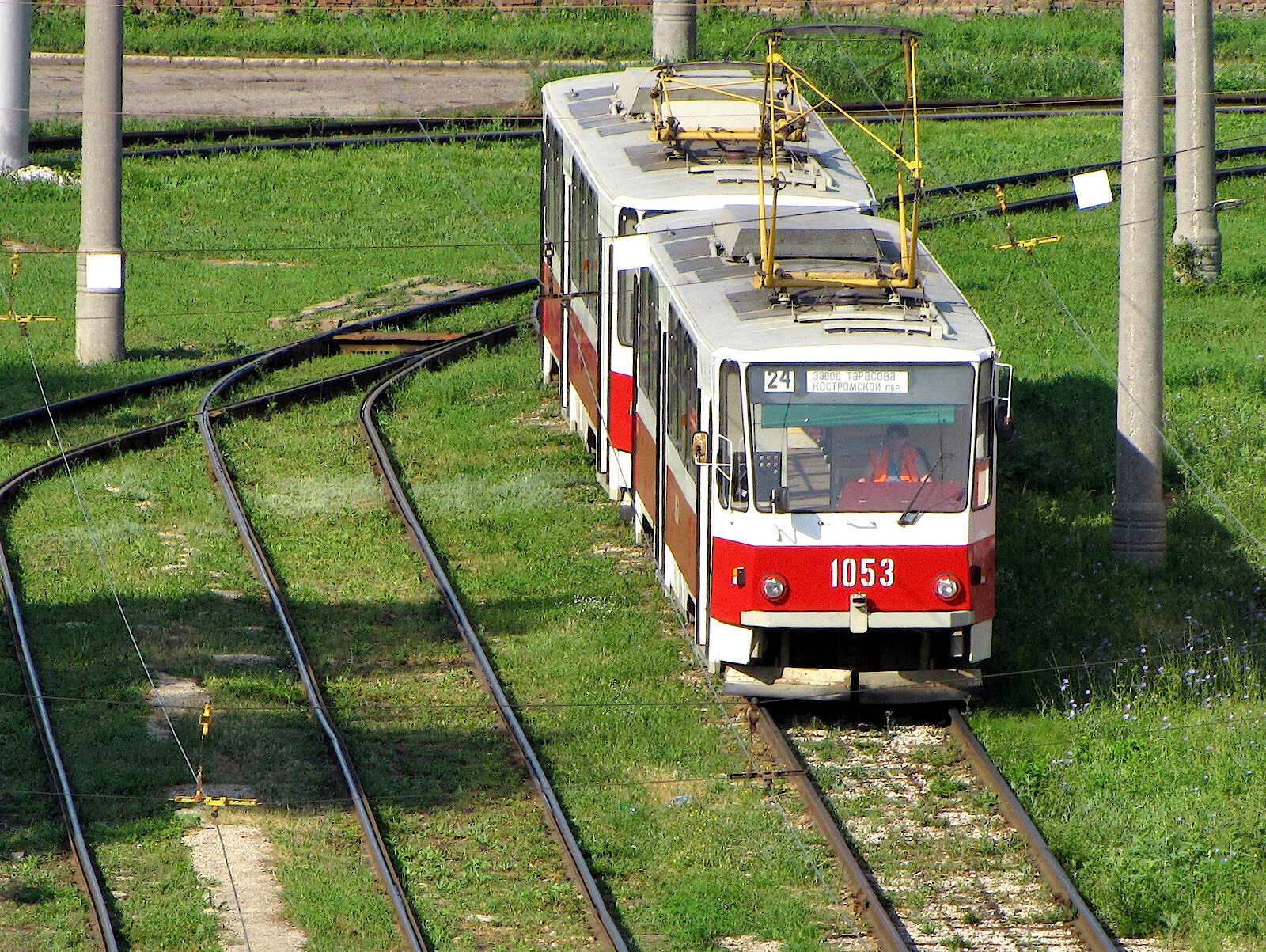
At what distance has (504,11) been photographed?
44.2m

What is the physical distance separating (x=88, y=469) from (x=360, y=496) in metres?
2.76

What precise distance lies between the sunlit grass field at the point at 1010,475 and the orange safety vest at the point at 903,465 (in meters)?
1.83

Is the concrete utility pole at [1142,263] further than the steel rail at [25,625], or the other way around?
the concrete utility pole at [1142,263]

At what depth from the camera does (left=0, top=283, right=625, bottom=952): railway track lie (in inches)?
428

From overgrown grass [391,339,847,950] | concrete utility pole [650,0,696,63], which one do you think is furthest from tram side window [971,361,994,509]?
concrete utility pole [650,0,696,63]

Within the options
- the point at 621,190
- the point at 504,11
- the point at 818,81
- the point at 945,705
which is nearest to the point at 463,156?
the point at 818,81

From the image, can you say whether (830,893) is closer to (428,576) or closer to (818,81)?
(428,576)

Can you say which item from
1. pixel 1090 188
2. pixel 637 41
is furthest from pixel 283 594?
pixel 637 41

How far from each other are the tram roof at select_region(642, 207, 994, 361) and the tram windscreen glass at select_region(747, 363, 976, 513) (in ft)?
0.64

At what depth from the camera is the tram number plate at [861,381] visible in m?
12.9

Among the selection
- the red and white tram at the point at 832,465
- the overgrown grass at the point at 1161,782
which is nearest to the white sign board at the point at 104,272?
the red and white tram at the point at 832,465

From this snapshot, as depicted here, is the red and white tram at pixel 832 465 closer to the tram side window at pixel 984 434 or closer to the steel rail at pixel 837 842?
the tram side window at pixel 984 434

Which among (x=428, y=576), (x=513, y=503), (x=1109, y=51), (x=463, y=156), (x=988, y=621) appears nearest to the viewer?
(x=988, y=621)

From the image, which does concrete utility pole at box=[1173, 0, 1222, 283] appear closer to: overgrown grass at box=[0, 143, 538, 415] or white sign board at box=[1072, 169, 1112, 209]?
white sign board at box=[1072, 169, 1112, 209]
